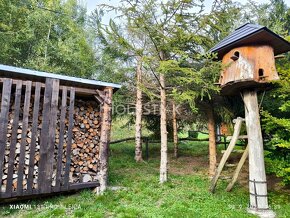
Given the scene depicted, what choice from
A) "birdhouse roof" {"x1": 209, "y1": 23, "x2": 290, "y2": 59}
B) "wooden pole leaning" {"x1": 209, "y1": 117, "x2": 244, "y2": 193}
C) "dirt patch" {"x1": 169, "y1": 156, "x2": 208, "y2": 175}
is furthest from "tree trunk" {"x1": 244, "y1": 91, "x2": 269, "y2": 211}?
"dirt patch" {"x1": 169, "y1": 156, "x2": 208, "y2": 175}

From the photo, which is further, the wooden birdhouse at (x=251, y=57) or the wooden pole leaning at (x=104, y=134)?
the wooden pole leaning at (x=104, y=134)

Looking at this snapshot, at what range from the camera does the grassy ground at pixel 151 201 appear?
4.00 metres

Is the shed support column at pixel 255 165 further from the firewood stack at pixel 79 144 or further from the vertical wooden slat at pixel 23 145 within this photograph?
the vertical wooden slat at pixel 23 145

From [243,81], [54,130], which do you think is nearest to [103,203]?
[54,130]

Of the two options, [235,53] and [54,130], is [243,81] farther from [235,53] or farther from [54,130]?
[54,130]

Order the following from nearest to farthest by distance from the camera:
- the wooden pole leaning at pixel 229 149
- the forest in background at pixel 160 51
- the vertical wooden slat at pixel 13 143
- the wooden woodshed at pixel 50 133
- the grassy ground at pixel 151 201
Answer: the grassy ground at pixel 151 201 < the vertical wooden slat at pixel 13 143 < the wooden woodshed at pixel 50 133 < the wooden pole leaning at pixel 229 149 < the forest in background at pixel 160 51

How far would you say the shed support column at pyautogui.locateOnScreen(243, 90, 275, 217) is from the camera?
174 inches

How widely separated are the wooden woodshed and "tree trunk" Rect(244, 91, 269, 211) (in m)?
3.33

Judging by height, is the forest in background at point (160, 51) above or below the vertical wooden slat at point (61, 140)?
above

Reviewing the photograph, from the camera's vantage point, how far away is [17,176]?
425cm

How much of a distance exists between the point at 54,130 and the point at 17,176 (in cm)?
113

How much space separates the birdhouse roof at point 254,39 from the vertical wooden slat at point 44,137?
4.05 m

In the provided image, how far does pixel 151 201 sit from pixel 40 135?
2.82 metres

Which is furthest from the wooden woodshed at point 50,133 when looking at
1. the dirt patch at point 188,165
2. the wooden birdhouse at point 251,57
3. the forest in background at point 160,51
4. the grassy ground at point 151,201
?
the dirt patch at point 188,165
